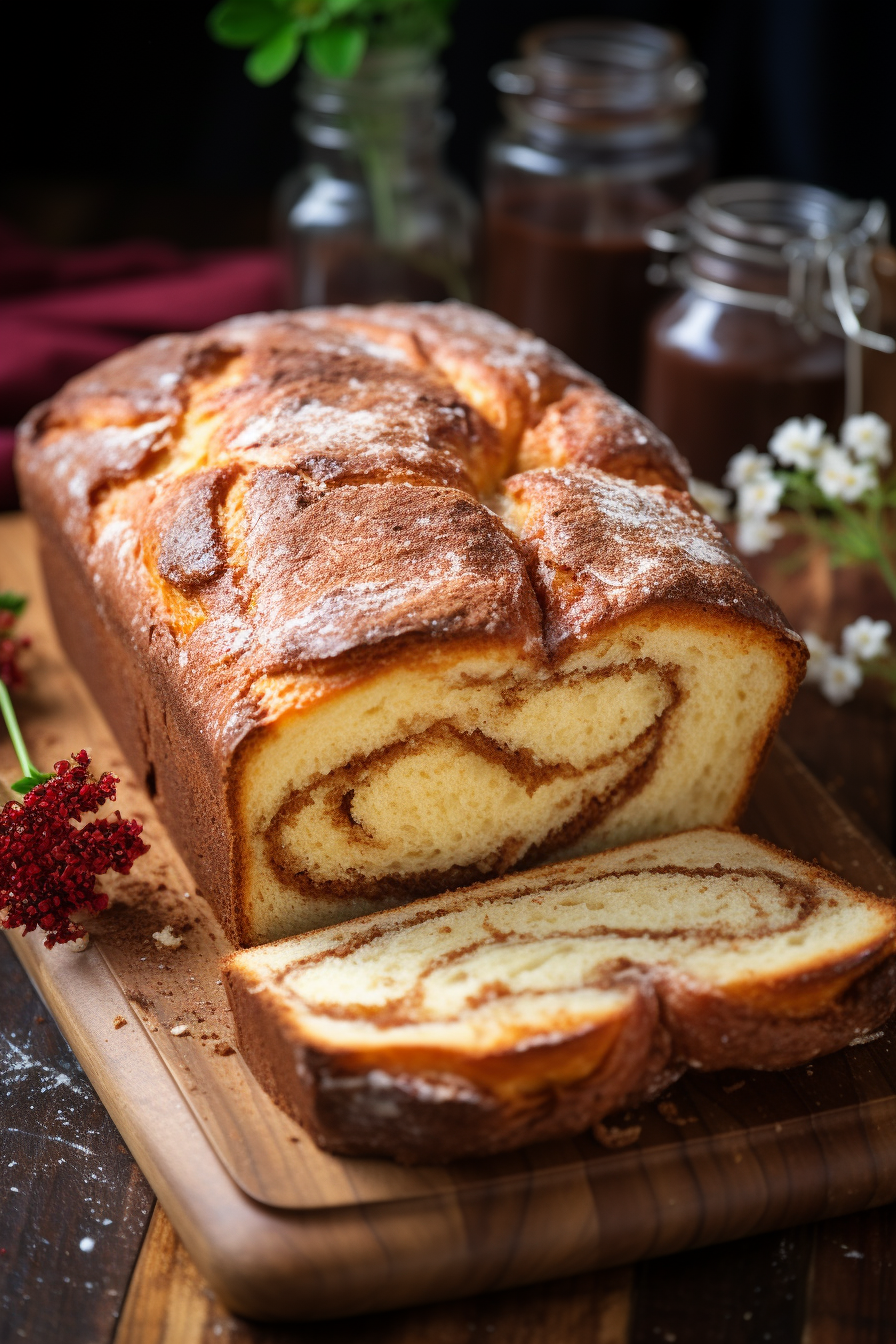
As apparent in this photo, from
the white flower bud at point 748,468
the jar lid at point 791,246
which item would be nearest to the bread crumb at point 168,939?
the white flower bud at point 748,468

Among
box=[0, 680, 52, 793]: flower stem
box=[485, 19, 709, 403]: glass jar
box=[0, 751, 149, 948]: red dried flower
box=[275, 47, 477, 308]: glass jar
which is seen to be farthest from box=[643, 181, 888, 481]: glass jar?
box=[0, 751, 149, 948]: red dried flower

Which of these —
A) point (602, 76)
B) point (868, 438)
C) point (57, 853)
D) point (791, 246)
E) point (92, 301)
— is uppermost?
point (602, 76)

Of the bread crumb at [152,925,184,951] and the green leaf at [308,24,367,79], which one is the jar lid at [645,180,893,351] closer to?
the green leaf at [308,24,367,79]

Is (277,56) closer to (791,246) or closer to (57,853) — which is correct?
(791,246)

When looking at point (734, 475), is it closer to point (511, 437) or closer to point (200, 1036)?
point (511, 437)

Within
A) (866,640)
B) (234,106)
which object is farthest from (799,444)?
(234,106)
